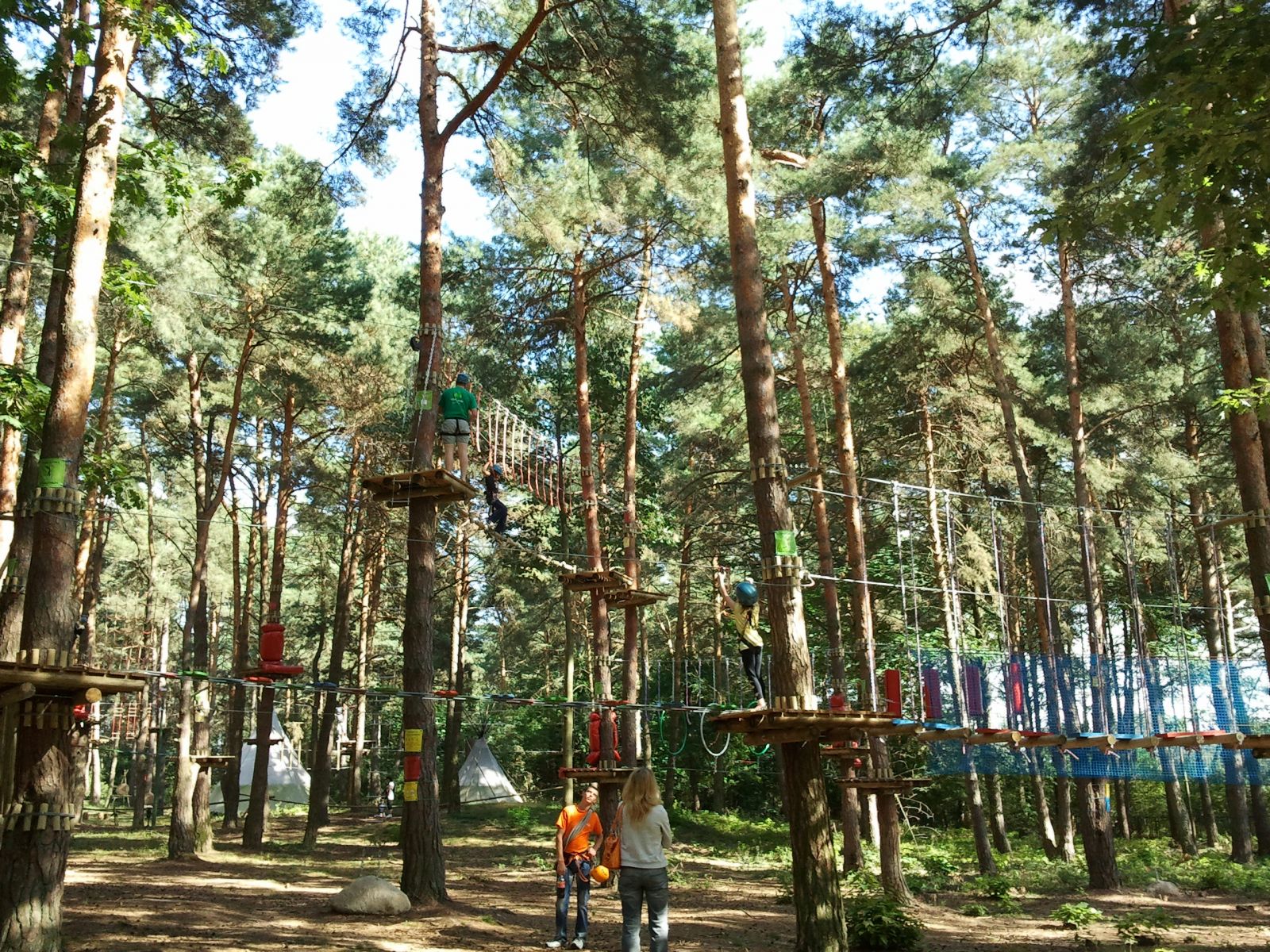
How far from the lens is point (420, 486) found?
9.06m

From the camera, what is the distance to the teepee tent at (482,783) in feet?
77.8

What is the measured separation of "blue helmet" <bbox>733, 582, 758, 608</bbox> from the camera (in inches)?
296

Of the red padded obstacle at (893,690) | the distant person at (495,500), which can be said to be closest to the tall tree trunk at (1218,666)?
the red padded obstacle at (893,690)

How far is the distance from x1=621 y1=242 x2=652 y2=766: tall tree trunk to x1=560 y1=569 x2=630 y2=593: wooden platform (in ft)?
0.84

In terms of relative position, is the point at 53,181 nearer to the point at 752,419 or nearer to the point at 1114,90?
the point at 752,419

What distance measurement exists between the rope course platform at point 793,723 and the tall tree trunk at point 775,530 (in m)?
0.28

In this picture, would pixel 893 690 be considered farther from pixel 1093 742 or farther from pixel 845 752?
pixel 845 752

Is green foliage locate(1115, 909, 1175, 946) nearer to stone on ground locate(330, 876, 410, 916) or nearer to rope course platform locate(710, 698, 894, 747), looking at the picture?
rope course platform locate(710, 698, 894, 747)

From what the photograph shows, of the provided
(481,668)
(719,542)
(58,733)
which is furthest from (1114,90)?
(481,668)

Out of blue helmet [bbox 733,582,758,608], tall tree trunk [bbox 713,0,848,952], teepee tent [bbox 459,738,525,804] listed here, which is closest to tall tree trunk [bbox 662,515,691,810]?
teepee tent [bbox 459,738,525,804]

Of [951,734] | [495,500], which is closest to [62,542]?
[495,500]

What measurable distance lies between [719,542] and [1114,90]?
500 inches

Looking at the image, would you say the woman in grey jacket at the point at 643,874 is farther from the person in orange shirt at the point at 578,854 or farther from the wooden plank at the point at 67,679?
Result: the wooden plank at the point at 67,679

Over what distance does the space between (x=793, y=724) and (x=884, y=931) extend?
119 inches
